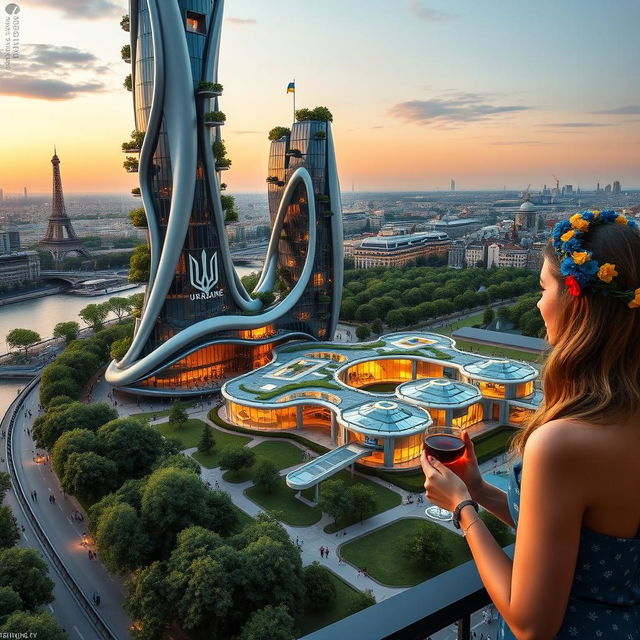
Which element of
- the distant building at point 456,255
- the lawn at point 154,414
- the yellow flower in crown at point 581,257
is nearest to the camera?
the yellow flower in crown at point 581,257

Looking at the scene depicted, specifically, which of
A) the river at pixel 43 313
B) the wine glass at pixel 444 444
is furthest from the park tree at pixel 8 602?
the river at pixel 43 313

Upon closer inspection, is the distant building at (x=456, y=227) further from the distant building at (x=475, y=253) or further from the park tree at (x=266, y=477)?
the park tree at (x=266, y=477)

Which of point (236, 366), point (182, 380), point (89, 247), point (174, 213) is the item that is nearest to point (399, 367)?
point (236, 366)

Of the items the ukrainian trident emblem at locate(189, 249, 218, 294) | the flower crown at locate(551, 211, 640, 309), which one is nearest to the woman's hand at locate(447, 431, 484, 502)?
the flower crown at locate(551, 211, 640, 309)

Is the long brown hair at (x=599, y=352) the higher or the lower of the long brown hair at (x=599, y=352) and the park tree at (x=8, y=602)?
the higher

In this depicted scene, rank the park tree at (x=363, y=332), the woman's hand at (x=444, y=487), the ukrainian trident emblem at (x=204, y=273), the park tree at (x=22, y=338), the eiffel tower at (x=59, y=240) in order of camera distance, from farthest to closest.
Answer: the eiffel tower at (x=59, y=240) < the park tree at (x=363, y=332) < the park tree at (x=22, y=338) < the ukrainian trident emblem at (x=204, y=273) < the woman's hand at (x=444, y=487)

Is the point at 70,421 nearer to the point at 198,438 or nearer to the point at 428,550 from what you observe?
the point at 198,438

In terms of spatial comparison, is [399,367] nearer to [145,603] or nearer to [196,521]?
[196,521]

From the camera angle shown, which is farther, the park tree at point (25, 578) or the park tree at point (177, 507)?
the park tree at point (177, 507)
